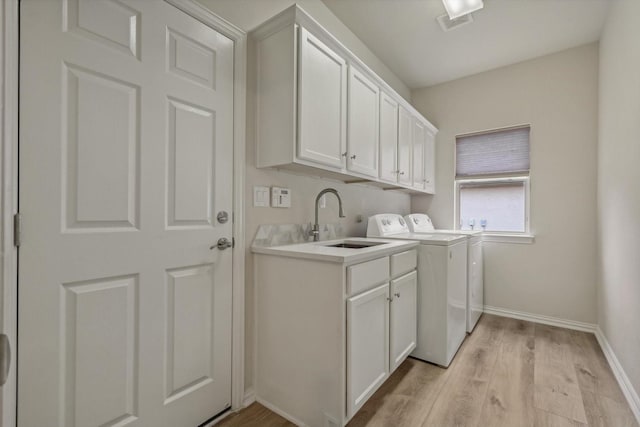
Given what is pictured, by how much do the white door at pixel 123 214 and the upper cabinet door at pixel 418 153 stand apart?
202 centimetres

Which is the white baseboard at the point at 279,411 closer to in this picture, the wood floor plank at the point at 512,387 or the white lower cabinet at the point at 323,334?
the white lower cabinet at the point at 323,334

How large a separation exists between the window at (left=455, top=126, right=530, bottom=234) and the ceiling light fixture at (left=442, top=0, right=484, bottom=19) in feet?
4.90

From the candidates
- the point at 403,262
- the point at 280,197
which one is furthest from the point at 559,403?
the point at 280,197

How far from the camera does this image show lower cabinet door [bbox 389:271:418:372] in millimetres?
1804

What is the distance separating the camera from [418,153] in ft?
10.2

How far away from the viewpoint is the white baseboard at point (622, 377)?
1607 millimetres

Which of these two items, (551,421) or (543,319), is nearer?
(551,421)

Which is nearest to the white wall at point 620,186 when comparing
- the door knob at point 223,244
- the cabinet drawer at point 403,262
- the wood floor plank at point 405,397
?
the wood floor plank at point 405,397

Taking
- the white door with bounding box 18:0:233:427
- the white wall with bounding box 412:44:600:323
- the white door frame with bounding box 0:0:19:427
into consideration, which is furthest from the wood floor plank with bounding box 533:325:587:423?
the white door frame with bounding box 0:0:19:427

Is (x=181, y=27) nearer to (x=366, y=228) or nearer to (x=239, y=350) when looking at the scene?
(x=239, y=350)

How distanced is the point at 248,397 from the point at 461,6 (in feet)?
9.85

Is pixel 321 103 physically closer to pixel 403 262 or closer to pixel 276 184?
pixel 276 184

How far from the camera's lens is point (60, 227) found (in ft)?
3.40

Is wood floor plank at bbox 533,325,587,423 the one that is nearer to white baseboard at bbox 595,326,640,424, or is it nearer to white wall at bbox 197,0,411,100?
white baseboard at bbox 595,326,640,424
